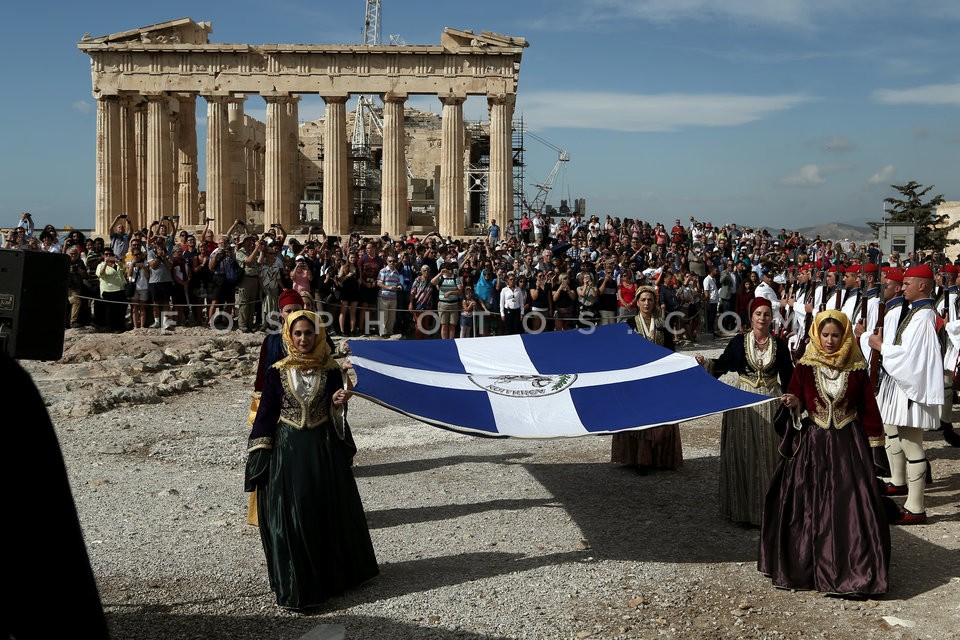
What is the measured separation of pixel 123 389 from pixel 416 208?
37.1 meters

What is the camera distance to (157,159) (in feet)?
121

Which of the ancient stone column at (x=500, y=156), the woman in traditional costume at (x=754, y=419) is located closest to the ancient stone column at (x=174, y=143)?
the ancient stone column at (x=500, y=156)

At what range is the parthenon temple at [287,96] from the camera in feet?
118

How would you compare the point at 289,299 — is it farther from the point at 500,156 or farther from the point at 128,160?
the point at 128,160

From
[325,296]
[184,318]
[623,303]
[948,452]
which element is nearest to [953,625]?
[948,452]

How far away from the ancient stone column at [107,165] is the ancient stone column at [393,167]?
36.5 feet


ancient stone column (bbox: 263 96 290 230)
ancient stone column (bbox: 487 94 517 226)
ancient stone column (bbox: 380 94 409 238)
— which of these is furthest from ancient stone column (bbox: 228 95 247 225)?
ancient stone column (bbox: 487 94 517 226)

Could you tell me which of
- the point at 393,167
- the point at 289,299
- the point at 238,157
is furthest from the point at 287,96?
the point at 289,299

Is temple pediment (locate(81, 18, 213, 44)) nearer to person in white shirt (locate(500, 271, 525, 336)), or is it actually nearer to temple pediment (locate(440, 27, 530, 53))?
temple pediment (locate(440, 27, 530, 53))

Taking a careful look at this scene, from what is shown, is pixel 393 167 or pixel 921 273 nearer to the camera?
pixel 921 273

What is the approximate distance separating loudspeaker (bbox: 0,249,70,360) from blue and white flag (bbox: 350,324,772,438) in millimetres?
2774

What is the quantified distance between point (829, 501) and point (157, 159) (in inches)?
1394

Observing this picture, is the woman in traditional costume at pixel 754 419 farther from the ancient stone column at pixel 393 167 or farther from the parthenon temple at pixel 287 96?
the ancient stone column at pixel 393 167

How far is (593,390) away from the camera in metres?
7.24
